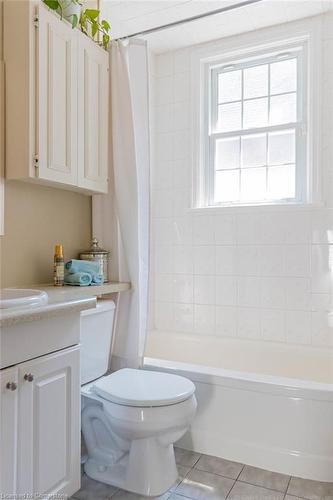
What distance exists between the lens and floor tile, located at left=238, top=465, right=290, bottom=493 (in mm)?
1695

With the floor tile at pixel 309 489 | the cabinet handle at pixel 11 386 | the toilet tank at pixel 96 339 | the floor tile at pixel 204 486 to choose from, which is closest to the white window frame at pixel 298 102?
the toilet tank at pixel 96 339

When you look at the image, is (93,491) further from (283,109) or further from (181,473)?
(283,109)

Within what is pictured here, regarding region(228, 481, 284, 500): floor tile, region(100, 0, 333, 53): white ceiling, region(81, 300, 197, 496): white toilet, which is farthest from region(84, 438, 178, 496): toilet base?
region(100, 0, 333, 53): white ceiling

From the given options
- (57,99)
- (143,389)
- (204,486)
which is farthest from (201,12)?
(204,486)

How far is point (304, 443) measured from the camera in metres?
1.77

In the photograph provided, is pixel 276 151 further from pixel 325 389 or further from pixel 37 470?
pixel 37 470

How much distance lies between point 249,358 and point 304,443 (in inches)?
34.2

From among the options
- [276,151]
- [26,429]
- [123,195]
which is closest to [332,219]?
[276,151]

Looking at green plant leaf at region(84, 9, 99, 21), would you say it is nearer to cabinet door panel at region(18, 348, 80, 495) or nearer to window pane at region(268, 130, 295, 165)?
window pane at region(268, 130, 295, 165)

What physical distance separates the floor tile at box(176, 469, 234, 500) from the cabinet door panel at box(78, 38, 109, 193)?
1457 mm

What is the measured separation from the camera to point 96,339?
1933 mm

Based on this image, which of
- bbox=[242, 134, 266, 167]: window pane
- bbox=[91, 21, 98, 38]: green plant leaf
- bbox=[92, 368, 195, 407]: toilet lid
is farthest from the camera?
bbox=[242, 134, 266, 167]: window pane

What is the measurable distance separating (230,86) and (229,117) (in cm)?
23

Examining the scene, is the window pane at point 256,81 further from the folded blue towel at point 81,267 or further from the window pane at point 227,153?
the folded blue towel at point 81,267
